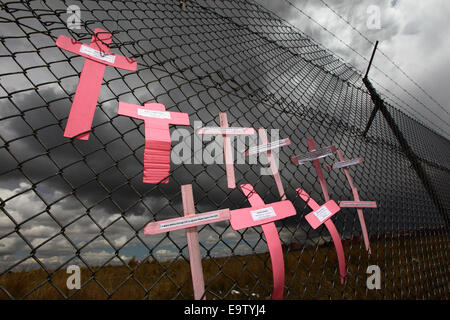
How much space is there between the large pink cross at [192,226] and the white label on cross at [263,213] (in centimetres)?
20

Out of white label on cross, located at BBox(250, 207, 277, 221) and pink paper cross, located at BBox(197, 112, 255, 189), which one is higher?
pink paper cross, located at BBox(197, 112, 255, 189)

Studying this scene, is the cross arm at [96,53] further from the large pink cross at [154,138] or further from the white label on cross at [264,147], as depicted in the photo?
the white label on cross at [264,147]

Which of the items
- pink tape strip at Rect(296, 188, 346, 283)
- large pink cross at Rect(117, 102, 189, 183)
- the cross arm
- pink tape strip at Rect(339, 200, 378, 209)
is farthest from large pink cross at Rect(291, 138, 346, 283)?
the cross arm

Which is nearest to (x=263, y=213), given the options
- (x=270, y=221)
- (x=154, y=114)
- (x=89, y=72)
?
(x=270, y=221)

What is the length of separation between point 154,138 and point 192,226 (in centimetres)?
50

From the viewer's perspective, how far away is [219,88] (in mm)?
1900

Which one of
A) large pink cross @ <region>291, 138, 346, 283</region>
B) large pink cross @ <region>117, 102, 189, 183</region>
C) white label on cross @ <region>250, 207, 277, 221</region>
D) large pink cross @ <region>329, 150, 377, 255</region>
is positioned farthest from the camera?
large pink cross @ <region>329, 150, 377, 255</region>

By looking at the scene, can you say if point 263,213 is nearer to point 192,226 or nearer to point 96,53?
point 192,226

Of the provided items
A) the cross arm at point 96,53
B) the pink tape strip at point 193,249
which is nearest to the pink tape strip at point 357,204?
the pink tape strip at point 193,249

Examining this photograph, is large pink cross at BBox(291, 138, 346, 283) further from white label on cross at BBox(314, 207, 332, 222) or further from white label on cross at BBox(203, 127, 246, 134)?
white label on cross at BBox(203, 127, 246, 134)

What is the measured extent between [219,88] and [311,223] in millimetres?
1274

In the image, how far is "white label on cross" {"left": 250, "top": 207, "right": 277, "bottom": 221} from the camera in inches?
51.3

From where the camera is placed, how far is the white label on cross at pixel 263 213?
1304 mm

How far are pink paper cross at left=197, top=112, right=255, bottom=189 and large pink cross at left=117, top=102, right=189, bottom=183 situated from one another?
0.30 m
